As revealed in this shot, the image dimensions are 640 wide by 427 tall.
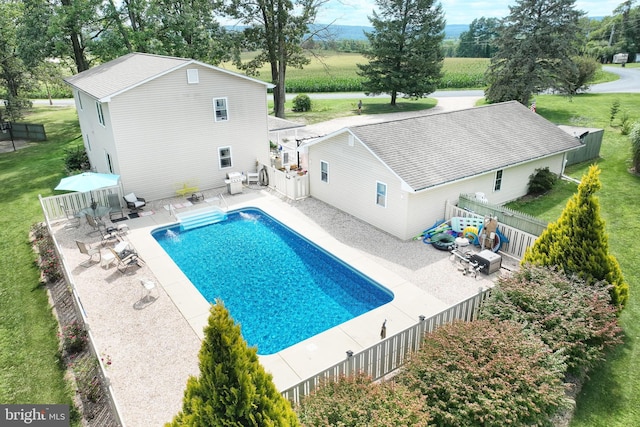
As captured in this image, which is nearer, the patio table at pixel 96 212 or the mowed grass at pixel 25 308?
the mowed grass at pixel 25 308

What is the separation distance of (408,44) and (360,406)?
136 feet

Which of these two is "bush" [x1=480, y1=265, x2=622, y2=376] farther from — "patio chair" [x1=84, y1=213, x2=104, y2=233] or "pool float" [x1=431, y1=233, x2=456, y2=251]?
"patio chair" [x1=84, y1=213, x2=104, y2=233]

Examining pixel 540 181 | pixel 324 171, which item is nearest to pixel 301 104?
pixel 324 171

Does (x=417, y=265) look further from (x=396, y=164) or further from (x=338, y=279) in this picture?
(x=396, y=164)

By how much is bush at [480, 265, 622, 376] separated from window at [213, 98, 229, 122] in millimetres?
15904

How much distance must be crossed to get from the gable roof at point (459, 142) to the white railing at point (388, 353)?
18.3 ft

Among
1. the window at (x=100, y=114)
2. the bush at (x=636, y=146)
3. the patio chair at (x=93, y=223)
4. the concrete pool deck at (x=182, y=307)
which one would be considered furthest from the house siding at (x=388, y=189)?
the window at (x=100, y=114)

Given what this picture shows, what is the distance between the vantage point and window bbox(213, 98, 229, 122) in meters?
21.5

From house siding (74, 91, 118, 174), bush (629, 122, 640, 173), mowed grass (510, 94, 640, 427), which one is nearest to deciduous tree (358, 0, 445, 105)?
mowed grass (510, 94, 640, 427)

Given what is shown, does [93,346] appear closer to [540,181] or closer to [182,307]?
[182,307]

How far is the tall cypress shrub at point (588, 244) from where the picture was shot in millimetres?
10719

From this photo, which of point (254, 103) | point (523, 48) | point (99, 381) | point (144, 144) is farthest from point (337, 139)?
point (523, 48)

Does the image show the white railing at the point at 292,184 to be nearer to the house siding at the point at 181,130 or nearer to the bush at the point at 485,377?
the house siding at the point at 181,130

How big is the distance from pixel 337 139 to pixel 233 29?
79.1ft
